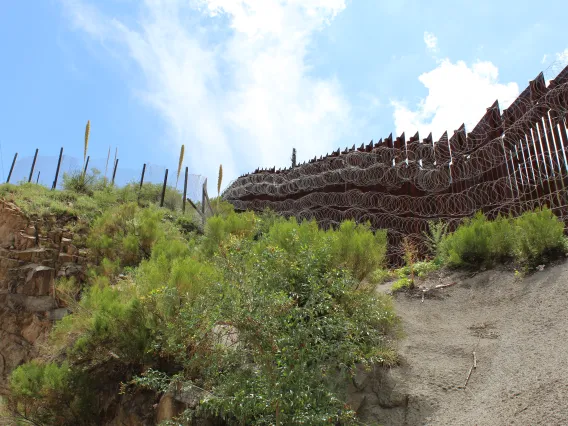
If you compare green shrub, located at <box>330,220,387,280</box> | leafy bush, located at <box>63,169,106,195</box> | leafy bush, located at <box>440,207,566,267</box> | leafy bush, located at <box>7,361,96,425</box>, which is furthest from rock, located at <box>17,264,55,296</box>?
leafy bush, located at <box>440,207,566,267</box>

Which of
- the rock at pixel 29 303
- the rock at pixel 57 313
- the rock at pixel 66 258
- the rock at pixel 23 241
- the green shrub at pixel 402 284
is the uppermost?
the rock at pixel 23 241

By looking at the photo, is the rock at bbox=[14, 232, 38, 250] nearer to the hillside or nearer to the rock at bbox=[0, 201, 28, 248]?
the rock at bbox=[0, 201, 28, 248]

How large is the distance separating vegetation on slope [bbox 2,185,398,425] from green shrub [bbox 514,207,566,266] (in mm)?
1901

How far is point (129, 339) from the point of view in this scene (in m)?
5.22

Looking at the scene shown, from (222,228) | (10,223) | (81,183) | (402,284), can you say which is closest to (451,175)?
(402,284)

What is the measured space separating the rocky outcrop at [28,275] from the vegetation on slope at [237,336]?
9.12ft

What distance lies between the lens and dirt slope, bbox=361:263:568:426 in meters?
3.67

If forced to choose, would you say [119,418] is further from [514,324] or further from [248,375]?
[514,324]

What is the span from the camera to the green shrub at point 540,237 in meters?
5.65

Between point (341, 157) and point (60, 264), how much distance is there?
284 inches

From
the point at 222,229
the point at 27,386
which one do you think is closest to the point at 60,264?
the point at 222,229

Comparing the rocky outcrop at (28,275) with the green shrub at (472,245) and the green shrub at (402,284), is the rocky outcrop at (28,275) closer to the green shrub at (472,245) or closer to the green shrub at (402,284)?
the green shrub at (402,284)

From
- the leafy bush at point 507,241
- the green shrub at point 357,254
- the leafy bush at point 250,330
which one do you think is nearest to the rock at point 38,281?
the leafy bush at point 250,330

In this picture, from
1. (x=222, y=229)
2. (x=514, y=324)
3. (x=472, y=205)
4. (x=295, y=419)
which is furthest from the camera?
(x=222, y=229)
